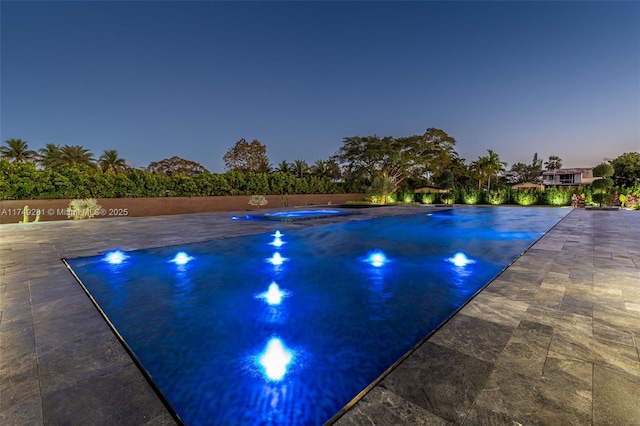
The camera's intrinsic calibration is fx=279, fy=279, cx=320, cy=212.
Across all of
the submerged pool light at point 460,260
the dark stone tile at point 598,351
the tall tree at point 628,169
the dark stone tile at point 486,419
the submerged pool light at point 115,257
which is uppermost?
the tall tree at point 628,169

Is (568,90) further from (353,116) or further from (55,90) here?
(55,90)

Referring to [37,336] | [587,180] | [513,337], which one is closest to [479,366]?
[513,337]

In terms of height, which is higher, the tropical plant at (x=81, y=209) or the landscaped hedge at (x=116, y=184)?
the landscaped hedge at (x=116, y=184)

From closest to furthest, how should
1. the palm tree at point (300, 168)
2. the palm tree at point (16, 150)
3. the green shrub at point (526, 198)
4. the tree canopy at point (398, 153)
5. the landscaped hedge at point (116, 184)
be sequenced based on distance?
the landscaped hedge at point (116, 184)
the green shrub at point (526, 198)
the palm tree at point (16, 150)
the tree canopy at point (398, 153)
the palm tree at point (300, 168)

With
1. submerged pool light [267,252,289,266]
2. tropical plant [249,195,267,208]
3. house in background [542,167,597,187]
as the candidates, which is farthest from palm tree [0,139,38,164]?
house in background [542,167,597,187]

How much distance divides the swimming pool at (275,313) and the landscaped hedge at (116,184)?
13146 mm

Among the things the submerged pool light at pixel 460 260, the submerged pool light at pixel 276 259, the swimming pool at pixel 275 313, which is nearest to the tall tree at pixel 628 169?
the swimming pool at pixel 275 313

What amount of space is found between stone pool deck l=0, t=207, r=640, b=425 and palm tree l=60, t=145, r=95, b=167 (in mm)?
31566

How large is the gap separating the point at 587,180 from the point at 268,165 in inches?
2774

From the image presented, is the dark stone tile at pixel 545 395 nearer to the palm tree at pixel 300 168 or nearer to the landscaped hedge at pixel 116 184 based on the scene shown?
the landscaped hedge at pixel 116 184

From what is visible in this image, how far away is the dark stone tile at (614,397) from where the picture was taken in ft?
5.10

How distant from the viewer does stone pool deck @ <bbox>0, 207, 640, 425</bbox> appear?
63.7 inches

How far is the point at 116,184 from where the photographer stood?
17625 mm

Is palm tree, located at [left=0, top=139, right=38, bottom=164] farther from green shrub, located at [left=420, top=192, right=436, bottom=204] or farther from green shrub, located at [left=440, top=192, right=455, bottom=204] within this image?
green shrub, located at [left=440, top=192, right=455, bottom=204]
